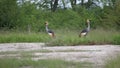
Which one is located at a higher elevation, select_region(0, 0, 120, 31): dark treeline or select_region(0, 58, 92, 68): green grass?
select_region(0, 58, 92, 68): green grass

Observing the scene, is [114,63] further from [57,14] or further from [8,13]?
[57,14]

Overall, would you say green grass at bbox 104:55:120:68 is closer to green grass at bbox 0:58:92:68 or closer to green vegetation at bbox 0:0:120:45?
green grass at bbox 0:58:92:68

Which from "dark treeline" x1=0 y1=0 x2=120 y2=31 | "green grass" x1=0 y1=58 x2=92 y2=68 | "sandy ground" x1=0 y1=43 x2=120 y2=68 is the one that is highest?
"green grass" x1=0 y1=58 x2=92 y2=68

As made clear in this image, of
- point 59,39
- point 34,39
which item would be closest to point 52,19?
point 34,39

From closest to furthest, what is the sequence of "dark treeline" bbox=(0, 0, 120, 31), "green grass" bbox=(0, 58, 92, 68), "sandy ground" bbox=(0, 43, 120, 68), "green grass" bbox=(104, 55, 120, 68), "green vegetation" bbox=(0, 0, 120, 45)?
1. "green grass" bbox=(104, 55, 120, 68)
2. "green grass" bbox=(0, 58, 92, 68)
3. "sandy ground" bbox=(0, 43, 120, 68)
4. "green vegetation" bbox=(0, 0, 120, 45)
5. "dark treeline" bbox=(0, 0, 120, 31)

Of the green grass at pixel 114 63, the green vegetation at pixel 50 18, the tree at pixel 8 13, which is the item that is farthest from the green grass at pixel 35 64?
the tree at pixel 8 13

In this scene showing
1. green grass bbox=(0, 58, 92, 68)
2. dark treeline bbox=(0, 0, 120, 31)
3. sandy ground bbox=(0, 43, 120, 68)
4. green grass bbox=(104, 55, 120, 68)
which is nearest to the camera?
green grass bbox=(104, 55, 120, 68)

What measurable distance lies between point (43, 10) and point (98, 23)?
786cm

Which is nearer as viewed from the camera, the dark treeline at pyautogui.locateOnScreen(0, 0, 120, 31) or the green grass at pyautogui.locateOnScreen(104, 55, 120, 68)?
the green grass at pyautogui.locateOnScreen(104, 55, 120, 68)

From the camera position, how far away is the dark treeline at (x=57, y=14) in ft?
109

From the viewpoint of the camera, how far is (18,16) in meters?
34.9

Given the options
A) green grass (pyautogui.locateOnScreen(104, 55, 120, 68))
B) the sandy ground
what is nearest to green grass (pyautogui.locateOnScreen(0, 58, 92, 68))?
the sandy ground

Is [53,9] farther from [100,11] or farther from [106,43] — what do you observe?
[106,43]

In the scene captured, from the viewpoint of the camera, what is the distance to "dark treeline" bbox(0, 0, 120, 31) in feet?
109
